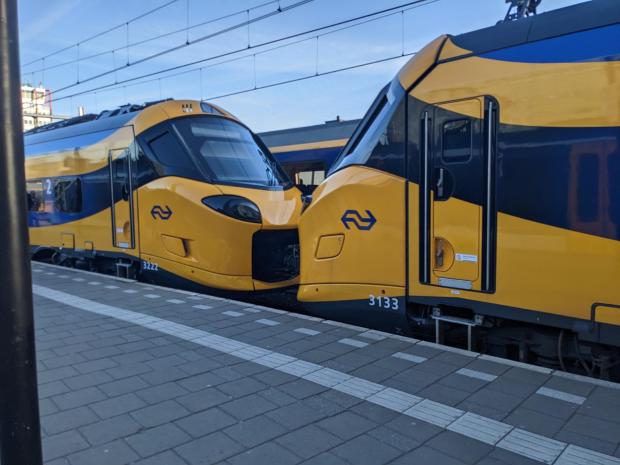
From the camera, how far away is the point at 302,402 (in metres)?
3.61

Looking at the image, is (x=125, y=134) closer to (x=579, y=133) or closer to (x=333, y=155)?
(x=333, y=155)

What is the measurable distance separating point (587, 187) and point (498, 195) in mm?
667

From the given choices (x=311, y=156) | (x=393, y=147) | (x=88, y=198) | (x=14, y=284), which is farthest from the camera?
(x=311, y=156)

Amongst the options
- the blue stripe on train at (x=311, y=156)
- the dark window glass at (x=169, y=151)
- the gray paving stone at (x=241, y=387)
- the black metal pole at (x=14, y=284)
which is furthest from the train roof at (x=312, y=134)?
the black metal pole at (x=14, y=284)

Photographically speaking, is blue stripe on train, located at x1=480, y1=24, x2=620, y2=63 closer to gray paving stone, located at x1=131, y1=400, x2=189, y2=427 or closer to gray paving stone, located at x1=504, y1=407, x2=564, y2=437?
gray paving stone, located at x1=504, y1=407, x2=564, y2=437

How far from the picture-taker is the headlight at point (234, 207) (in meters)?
7.36

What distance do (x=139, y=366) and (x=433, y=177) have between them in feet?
10.2

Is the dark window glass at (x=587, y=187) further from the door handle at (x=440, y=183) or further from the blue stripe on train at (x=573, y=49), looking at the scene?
the door handle at (x=440, y=183)

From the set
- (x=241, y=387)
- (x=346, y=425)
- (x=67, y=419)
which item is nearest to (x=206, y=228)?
(x=241, y=387)

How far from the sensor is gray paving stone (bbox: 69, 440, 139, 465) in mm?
2844

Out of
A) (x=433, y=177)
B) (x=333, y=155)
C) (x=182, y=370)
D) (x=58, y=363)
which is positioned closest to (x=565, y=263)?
(x=433, y=177)

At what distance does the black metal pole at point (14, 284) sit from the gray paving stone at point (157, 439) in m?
1.04

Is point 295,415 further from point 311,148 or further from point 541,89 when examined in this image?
point 311,148

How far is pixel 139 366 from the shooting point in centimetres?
439
